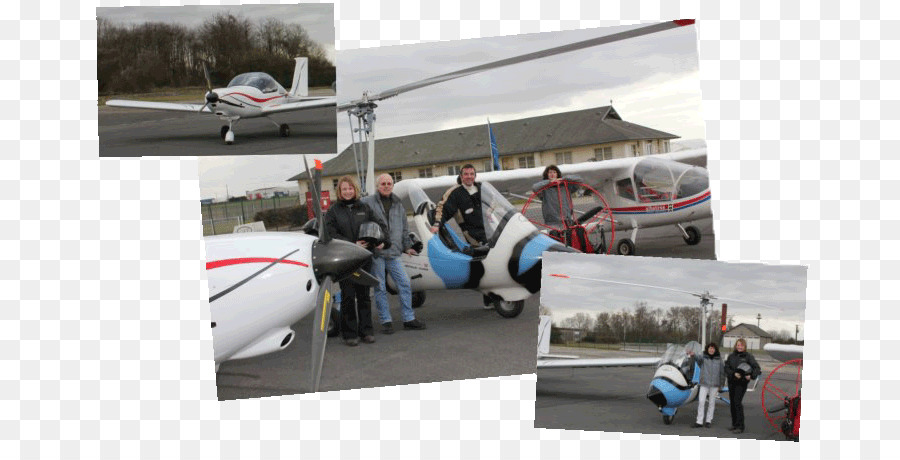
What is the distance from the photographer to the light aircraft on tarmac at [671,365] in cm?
509

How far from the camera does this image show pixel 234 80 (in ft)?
22.4

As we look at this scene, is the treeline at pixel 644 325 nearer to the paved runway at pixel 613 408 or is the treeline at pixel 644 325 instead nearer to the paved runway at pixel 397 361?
the paved runway at pixel 613 408

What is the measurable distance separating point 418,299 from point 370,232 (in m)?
1.35

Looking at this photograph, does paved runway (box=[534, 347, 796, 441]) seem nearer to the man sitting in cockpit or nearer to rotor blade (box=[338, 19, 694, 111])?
the man sitting in cockpit

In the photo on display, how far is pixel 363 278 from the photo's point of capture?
6250 millimetres

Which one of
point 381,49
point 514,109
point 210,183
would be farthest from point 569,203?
point 210,183

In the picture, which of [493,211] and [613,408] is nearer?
[613,408]

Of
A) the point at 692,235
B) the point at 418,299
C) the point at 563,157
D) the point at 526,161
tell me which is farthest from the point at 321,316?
the point at 692,235

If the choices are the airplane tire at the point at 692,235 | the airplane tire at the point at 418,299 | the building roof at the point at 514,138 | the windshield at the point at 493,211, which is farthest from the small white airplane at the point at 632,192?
the airplane tire at the point at 418,299

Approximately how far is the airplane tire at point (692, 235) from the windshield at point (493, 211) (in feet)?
7.75

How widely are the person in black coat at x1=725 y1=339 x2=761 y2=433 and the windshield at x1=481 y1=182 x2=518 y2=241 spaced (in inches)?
101

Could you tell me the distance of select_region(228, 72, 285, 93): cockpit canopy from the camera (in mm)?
6898

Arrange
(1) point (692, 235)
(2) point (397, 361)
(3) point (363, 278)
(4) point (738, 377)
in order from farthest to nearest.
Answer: (1) point (692, 235) → (2) point (397, 361) → (3) point (363, 278) → (4) point (738, 377)

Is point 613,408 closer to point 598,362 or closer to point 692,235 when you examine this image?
point 598,362
